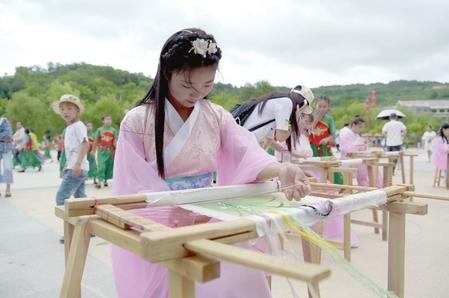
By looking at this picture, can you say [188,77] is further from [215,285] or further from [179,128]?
[215,285]

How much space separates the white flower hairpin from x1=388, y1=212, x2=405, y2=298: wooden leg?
0.95m

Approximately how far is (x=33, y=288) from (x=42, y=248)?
3.34ft

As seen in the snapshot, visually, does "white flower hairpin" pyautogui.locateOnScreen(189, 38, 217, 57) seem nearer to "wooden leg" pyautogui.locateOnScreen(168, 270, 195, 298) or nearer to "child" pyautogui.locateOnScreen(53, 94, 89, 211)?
"wooden leg" pyautogui.locateOnScreen(168, 270, 195, 298)

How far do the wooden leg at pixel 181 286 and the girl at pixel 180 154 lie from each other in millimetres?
545

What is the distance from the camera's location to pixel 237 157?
175 centimetres

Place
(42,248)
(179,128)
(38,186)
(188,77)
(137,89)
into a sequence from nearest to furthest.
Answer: (188,77)
(179,128)
(42,248)
(38,186)
(137,89)

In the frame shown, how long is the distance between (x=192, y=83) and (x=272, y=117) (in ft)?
5.37

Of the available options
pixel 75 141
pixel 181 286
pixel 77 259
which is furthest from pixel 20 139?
pixel 181 286

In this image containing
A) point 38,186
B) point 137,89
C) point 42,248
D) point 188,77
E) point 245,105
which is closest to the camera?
point 188,77

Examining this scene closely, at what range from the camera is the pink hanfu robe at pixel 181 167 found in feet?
4.62

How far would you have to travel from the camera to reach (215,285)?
140 cm

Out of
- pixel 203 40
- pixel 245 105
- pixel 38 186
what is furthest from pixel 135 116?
pixel 38 186

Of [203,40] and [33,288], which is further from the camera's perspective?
[33,288]

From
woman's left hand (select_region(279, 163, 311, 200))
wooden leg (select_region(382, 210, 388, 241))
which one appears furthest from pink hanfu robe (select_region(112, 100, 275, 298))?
wooden leg (select_region(382, 210, 388, 241))
